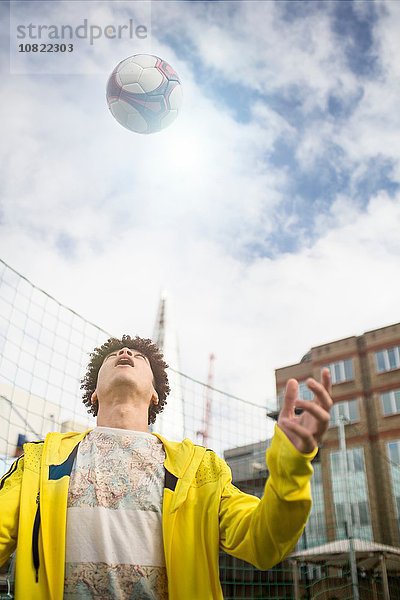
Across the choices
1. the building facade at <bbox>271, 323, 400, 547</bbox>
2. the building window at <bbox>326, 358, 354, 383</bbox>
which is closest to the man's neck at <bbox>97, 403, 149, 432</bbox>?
the building facade at <bbox>271, 323, 400, 547</bbox>

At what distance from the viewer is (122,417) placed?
1.95m

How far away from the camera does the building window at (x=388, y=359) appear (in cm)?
1886

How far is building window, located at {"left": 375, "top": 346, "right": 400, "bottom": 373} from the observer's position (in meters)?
18.9

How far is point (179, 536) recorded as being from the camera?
5.21ft

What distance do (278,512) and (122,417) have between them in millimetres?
841

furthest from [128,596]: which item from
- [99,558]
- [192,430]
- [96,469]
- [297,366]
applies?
[297,366]

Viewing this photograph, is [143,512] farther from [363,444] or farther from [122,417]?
[363,444]

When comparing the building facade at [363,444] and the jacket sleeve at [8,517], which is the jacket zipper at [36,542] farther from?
the building facade at [363,444]

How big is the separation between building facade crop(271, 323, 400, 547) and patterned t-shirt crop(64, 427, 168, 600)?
54.9 feet

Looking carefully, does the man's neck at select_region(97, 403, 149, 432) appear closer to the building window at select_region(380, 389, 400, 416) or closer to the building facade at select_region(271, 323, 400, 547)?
the building facade at select_region(271, 323, 400, 547)

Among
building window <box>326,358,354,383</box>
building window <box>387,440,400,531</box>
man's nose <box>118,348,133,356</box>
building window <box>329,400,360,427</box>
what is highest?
building window <box>326,358,354,383</box>

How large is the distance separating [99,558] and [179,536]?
253 mm

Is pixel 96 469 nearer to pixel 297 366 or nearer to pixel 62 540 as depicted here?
pixel 62 540

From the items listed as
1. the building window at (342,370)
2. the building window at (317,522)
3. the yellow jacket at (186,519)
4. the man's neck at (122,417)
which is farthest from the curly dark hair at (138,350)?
the building window at (342,370)
